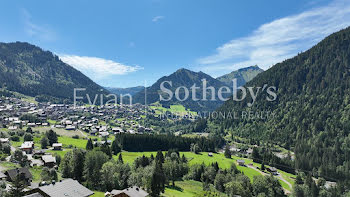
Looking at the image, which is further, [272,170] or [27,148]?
[272,170]

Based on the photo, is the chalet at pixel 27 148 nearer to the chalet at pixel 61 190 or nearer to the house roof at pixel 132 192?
the chalet at pixel 61 190

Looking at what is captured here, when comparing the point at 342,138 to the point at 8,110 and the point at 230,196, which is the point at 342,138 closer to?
the point at 230,196

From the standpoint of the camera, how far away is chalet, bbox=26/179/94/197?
4511 cm

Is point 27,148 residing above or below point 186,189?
above

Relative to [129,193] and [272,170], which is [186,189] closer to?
[129,193]

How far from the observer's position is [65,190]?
158 ft

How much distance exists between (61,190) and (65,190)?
2.65ft

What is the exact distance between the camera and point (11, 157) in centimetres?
7625

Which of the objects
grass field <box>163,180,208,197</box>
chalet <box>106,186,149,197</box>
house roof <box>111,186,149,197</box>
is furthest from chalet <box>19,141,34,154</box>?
grass field <box>163,180,208,197</box>

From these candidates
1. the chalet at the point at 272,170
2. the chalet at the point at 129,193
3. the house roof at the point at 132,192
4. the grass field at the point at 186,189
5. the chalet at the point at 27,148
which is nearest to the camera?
the chalet at the point at 129,193

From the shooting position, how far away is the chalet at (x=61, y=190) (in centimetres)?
4511

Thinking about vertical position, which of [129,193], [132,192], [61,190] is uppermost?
[61,190]

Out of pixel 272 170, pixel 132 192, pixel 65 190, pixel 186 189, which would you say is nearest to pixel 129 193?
pixel 132 192

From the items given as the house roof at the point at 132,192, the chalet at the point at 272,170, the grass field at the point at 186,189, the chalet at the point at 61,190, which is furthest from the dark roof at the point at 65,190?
the chalet at the point at 272,170
